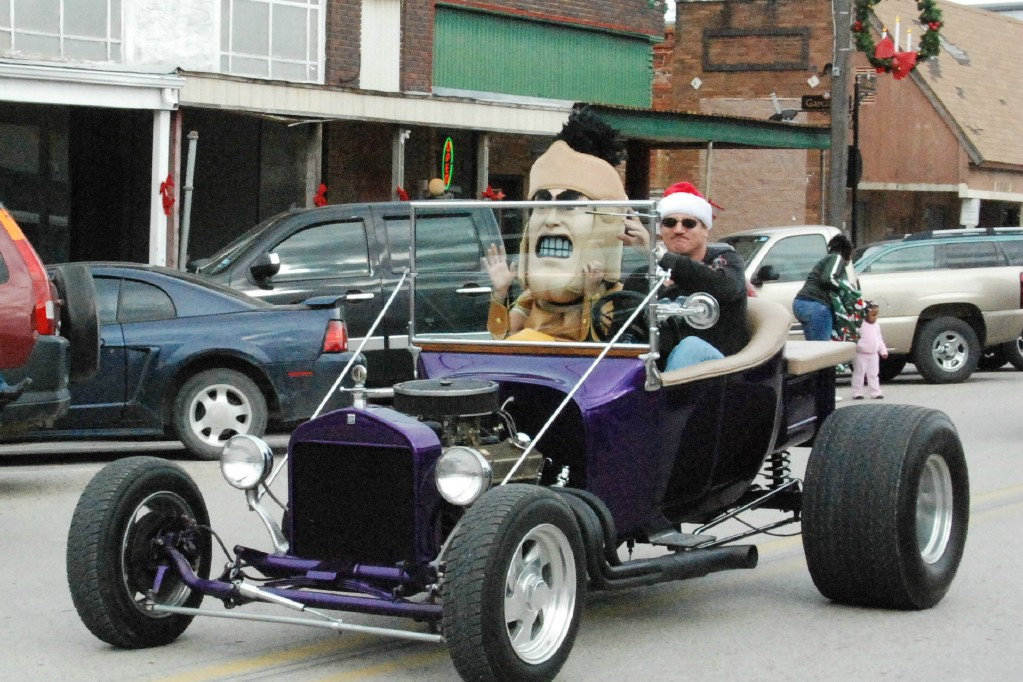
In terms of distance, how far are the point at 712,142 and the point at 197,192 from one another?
25.4 ft

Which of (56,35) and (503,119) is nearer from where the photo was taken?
(56,35)

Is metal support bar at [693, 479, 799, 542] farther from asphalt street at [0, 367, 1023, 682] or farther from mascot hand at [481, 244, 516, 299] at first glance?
mascot hand at [481, 244, 516, 299]

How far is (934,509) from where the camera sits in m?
7.11

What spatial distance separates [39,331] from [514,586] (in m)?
5.37

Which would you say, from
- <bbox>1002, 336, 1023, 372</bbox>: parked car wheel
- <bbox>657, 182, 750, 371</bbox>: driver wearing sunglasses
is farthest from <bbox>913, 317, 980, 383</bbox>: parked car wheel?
<bbox>657, 182, 750, 371</bbox>: driver wearing sunglasses

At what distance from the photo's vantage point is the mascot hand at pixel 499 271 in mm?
6719

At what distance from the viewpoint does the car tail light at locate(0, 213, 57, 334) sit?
974 cm

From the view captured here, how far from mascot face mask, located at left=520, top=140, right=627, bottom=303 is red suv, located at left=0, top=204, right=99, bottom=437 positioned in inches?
159

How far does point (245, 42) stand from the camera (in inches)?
819

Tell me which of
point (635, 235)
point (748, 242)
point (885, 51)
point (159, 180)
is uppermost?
point (885, 51)

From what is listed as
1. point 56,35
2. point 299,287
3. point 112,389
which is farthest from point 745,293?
point 56,35

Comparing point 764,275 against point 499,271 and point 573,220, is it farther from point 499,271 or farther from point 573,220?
point 573,220

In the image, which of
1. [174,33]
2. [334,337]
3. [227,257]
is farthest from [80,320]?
[174,33]

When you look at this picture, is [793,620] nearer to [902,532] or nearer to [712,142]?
[902,532]
